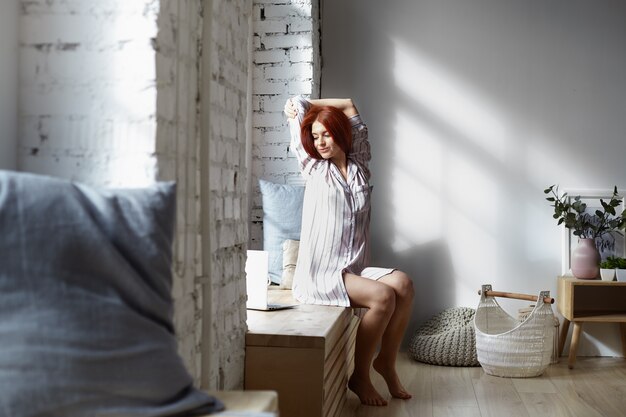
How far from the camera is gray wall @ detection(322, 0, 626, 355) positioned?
498cm

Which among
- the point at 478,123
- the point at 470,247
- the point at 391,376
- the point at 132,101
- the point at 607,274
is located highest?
the point at 478,123

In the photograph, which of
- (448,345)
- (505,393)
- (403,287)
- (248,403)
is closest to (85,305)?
(248,403)

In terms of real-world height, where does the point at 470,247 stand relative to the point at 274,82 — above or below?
below

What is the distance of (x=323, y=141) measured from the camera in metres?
3.86

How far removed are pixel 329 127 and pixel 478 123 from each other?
1.54 meters

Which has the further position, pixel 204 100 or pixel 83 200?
pixel 204 100

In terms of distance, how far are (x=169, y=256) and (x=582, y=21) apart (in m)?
4.12

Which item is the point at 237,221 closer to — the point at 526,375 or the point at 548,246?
the point at 526,375

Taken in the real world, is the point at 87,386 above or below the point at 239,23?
below

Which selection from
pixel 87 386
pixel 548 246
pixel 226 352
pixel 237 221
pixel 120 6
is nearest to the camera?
pixel 87 386

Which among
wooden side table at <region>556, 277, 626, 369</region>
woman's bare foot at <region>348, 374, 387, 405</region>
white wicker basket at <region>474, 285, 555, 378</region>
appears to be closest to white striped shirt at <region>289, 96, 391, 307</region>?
woman's bare foot at <region>348, 374, 387, 405</region>

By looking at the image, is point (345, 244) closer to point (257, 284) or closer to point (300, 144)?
point (300, 144)

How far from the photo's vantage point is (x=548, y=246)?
4.97m

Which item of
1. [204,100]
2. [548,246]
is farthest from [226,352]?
[548,246]
